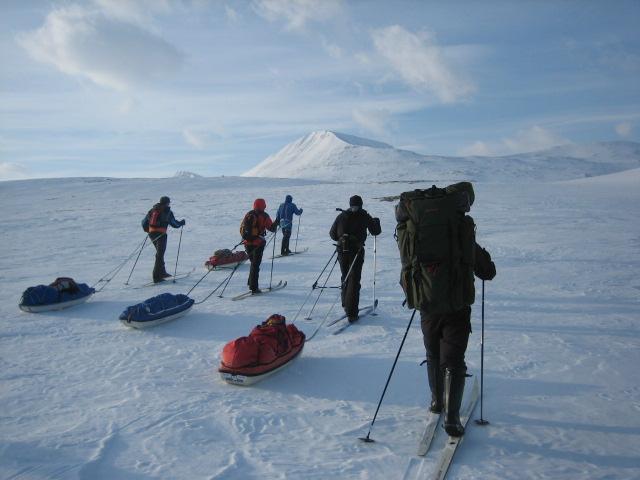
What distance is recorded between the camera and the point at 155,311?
732cm

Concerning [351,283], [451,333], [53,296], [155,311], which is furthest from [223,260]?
[451,333]

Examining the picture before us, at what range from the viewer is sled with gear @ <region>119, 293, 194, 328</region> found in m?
7.08

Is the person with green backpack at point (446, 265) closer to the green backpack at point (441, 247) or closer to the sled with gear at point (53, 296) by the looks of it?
the green backpack at point (441, 247)

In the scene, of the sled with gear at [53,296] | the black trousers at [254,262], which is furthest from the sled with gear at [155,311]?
the sled with gear at [53,296]

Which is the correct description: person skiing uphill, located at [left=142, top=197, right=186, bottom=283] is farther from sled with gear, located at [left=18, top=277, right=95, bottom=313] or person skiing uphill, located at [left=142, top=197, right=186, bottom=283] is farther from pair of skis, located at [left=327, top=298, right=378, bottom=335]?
pair of skis, located at [left=327, top=298, right=378, bottom=335]

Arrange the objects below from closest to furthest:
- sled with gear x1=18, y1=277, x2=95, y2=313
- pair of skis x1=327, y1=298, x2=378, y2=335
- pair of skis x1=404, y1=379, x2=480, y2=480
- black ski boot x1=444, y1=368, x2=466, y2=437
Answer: pair of skis x1=404, y1=379, x2=480, y2=480 < black ski boot x1=444, y1=368, x2=466, y2=437 < pair of skis x1=327, y1=298, x2=378, y2=335 < sled with gear x1=18, y1=277, x2=95, y2=313

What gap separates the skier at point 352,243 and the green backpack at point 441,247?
3.54 metres

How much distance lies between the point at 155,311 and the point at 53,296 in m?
2.51

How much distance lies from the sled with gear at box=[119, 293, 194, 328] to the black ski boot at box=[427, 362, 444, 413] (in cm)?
472

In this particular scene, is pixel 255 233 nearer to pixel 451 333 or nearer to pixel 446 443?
pixel 451 333

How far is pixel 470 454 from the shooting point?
3586 mm

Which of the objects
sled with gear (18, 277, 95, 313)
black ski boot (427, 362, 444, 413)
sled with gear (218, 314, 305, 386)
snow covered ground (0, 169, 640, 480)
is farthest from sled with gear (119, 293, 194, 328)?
black ski boot (427, 362, 444, 413)

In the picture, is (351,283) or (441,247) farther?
(351,283)

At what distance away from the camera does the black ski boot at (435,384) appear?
399cm
